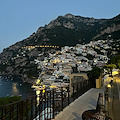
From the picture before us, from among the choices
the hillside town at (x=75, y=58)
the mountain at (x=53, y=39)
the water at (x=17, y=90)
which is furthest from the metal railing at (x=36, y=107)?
the mountain at (x=53, y=39)

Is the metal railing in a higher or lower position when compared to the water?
higher

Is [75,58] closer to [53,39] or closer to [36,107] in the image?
[53,39]

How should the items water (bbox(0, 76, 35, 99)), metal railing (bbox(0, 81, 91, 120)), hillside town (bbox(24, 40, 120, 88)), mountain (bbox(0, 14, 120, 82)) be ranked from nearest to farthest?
metal railing (bbox(0, 81, 91, 120)) → water (bbox(0, 76, 35, 99)) → hillside town (bbox(24, 40, 120, 88)) → mountain (bbox(0, 14, 120, 82))

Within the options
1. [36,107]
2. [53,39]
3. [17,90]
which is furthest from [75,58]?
[36,107]

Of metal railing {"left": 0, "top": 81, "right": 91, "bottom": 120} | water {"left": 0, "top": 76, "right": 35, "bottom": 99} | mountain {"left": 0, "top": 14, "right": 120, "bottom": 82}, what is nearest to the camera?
metal railing {"left": 0, "top": 81, "right": 91, "bottom": 120}

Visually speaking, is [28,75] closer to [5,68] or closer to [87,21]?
[5,68]

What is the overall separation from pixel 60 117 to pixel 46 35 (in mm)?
117339

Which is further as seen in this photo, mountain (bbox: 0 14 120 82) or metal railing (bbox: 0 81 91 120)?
mountain (bbox: 0 14 120 82)

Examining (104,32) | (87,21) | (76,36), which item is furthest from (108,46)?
(87,21)

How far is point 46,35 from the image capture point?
118312 millimetres

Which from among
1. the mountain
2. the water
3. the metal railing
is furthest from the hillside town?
the metal railing

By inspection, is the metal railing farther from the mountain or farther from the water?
the mountain

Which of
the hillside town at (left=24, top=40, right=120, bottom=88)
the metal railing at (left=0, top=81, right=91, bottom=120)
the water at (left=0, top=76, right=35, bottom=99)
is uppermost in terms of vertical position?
the hillside town at (left=24, top=40, right=120, bottom=88)

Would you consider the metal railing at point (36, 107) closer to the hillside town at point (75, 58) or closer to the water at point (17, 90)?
the water at point (17, 90)
